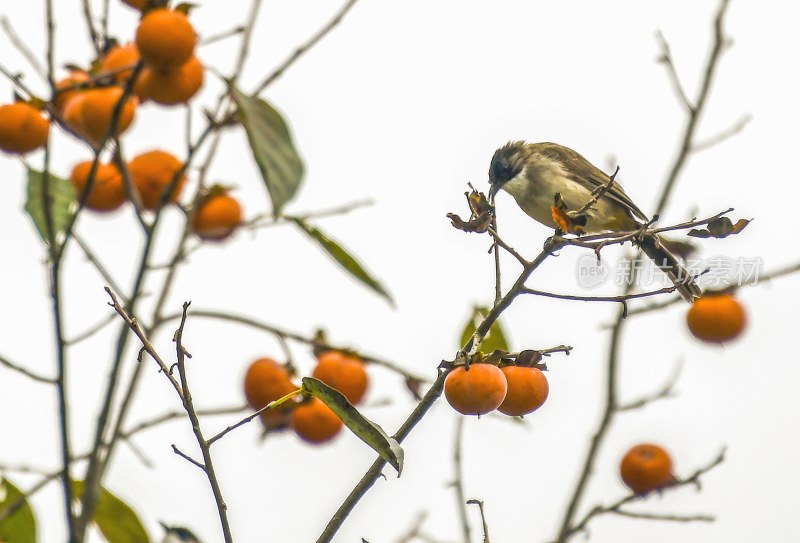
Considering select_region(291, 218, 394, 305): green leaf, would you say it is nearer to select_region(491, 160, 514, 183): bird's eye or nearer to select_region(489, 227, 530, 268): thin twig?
select_region(489, 227, 530, 268): thin twig

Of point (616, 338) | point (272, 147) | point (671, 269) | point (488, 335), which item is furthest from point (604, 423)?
point (272, 147)

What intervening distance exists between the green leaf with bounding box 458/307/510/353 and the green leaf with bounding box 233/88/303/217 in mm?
525

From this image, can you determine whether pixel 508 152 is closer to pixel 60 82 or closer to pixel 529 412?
pixel 60 82

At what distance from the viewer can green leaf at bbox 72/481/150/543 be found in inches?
108

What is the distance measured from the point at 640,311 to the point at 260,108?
1.38 metres

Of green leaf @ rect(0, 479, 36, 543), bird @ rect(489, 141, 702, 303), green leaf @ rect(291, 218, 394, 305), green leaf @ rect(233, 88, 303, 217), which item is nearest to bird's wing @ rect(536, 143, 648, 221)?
bird @ rect(489, 141, 702, 303)

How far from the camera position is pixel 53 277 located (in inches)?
87.7

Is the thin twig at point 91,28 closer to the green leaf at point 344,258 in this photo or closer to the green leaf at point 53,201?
the green leaf at point 53,201

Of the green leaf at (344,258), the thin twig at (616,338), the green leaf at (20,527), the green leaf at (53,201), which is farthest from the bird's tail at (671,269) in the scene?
the green leaf at (20,527)

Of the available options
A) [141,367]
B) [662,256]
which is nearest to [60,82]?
[141,367]

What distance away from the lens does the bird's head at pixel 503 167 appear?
4410mm

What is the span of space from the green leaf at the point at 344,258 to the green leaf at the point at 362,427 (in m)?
0.96

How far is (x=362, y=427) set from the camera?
1.67 meters

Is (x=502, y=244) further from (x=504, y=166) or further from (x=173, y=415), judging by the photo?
(x=504, y=166)
